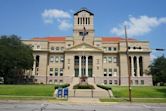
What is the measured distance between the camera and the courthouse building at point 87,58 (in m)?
87.8

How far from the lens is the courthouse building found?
288ft

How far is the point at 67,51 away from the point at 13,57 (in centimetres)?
2349

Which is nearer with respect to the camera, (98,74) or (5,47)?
(5,47)

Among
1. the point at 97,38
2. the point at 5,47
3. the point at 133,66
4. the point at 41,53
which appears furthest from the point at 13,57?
the point at 133,66

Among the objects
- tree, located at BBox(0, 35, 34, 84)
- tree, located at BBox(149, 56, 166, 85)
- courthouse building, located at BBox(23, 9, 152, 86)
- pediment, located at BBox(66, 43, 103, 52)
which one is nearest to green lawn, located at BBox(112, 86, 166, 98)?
tree, located at BBox(149, 56, 166, 85)

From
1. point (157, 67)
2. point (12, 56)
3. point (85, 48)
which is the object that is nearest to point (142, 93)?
point (157, 67)

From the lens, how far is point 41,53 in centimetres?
9106

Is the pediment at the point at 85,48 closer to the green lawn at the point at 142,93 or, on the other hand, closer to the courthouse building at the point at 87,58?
the courthouse building at the point at 87,58

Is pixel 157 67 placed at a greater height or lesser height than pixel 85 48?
lesser

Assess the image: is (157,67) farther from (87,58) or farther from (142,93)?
(142,93)

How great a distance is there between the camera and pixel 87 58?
88.3 meters

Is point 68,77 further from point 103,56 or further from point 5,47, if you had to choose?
point 5,47

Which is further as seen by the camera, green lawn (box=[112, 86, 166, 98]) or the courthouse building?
the courthouse building

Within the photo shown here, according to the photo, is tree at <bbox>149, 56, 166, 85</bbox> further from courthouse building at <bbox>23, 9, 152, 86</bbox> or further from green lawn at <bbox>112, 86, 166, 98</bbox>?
green lawn at <bbox>112, 86, 166, 98</bbox>
